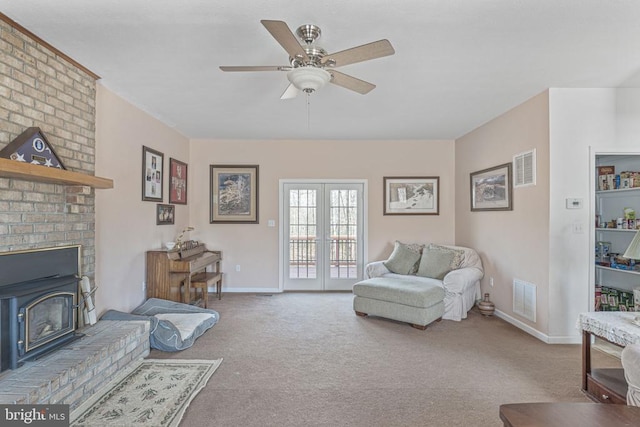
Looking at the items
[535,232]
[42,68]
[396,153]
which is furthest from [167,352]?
[396,153]

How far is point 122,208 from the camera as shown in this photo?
359 centimetres

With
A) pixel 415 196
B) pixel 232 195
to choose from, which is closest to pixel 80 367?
pixel 232 195

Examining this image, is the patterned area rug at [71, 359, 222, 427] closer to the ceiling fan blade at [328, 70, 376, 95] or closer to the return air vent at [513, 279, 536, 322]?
the ceiling fan blade at [328, 70, 376, 95]

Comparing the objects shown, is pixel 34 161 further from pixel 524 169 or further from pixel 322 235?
pixel 524 169

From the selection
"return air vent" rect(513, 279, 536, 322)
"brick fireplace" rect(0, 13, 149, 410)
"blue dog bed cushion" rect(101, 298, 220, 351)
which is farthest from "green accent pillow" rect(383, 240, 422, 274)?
"brick fireplace" rect(0, 13, 149, 410)

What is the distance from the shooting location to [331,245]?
556 cm

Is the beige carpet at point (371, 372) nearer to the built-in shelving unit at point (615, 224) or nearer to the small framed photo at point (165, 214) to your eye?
the built-in shelving unit at point (615, 224)

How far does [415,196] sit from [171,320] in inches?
157

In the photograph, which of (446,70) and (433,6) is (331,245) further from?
(433,6)

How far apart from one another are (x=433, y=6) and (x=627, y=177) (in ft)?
10.5

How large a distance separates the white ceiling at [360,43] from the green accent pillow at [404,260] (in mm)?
1912

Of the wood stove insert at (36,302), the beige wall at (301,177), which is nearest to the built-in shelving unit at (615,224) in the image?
the beige wall at (301,177)

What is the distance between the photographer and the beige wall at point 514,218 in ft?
11.2

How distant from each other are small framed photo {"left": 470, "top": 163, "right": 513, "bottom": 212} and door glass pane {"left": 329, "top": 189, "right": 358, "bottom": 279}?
1826mm
